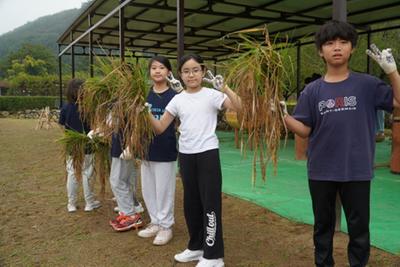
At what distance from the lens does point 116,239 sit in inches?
132

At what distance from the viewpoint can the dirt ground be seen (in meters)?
2.86

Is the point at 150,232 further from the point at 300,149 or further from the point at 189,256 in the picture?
the point at 300,149

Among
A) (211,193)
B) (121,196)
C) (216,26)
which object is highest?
(216,26)

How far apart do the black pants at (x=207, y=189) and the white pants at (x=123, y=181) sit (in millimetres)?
955

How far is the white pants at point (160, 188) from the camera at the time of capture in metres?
3.11

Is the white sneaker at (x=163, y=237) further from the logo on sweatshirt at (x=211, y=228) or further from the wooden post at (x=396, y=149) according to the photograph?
the wooden post at (x=396, y=149)

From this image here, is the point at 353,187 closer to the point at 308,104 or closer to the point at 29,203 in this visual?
the point at 308,104

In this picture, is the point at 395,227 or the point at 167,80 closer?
the point at 167,80

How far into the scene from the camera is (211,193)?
2.54 meters

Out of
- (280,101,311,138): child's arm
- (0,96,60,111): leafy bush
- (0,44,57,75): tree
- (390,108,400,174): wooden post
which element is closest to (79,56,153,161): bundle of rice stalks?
(280,101,311,138): child's arm

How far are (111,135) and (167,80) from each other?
2.20 ft

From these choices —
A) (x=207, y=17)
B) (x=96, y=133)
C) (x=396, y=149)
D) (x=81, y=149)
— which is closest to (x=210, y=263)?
(x=96, y=133)

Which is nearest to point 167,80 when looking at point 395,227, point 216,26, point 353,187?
point 353,187

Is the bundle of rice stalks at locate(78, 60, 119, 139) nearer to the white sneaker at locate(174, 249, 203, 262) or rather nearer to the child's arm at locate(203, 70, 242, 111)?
the child's arm at locate(203, 70, 242, 111)
